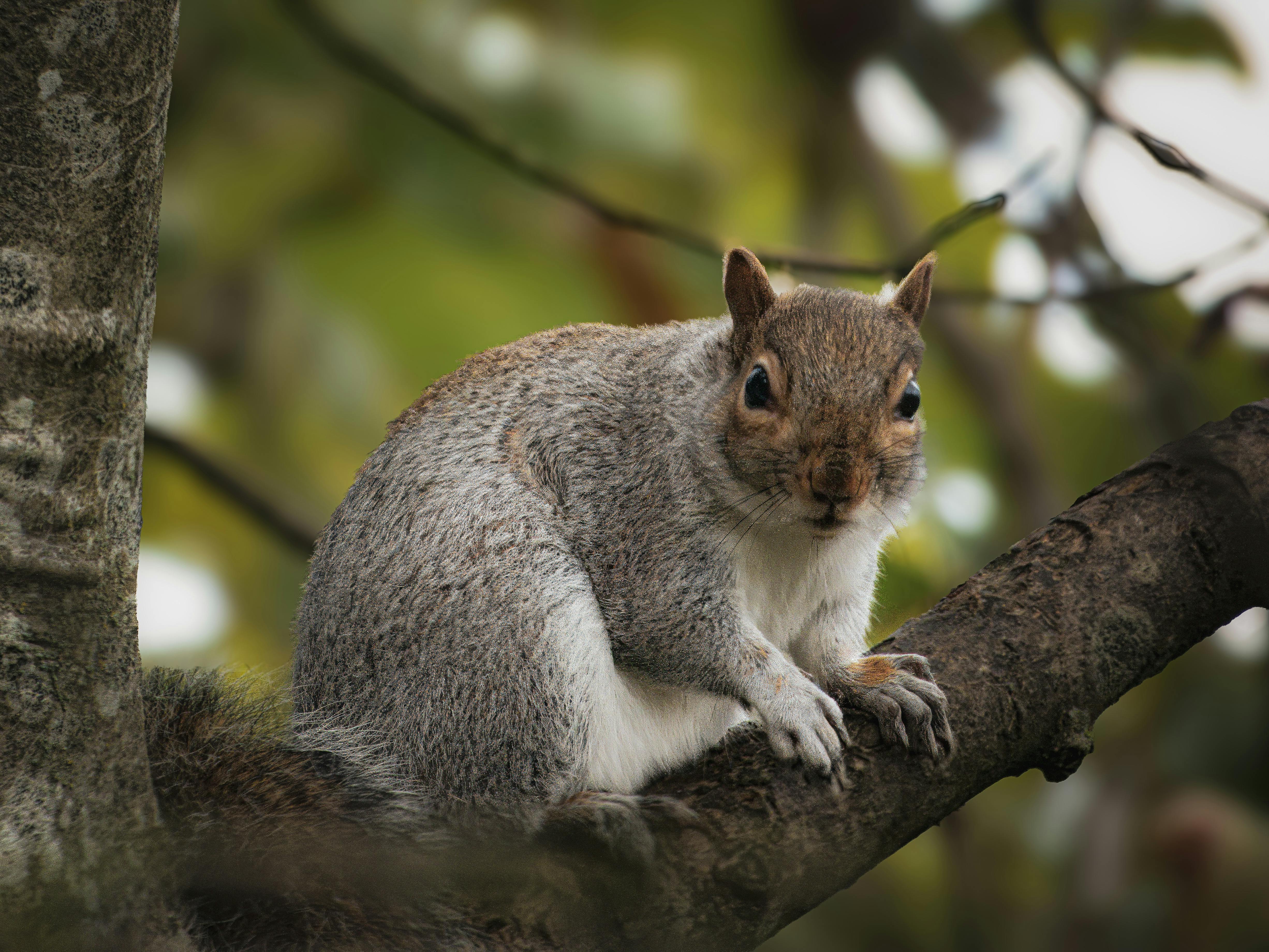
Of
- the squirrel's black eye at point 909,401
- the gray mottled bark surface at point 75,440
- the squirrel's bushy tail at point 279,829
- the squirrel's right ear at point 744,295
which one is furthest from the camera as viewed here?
the squirrel's right ear at point 744,295

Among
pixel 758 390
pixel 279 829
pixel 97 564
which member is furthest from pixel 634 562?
pixel 97 564

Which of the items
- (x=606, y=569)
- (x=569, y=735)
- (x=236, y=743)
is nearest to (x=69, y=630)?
(x=236, y=743)

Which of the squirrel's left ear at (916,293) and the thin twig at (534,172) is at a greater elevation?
the thin twig at (534,172)

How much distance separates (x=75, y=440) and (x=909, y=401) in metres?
1.55

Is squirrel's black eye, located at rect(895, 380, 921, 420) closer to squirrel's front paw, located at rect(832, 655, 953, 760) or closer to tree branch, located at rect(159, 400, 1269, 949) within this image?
tree branch, located at rect(159, 400, 1269, 949)

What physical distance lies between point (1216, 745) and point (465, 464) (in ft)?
7.25

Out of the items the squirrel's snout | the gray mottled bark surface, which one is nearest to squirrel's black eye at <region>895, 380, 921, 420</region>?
the squirrel's snout

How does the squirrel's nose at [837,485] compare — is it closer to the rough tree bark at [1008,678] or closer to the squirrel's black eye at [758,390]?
the squirrel's black eye at [758,390]

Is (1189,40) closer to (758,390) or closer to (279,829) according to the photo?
(758,390)

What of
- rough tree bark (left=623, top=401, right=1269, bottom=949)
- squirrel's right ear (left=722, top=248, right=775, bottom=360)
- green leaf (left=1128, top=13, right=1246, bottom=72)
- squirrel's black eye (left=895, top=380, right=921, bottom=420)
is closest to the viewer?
rough tree bark (left=623, top=401, right=1269, bottom=949)

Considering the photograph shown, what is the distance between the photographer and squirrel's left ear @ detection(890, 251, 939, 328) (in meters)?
2.63

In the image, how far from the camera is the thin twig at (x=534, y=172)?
2.41 meters

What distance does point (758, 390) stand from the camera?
2426 mm

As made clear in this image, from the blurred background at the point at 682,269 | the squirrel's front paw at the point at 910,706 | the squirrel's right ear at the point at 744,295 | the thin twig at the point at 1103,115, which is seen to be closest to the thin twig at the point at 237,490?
the blurred background at the point at 682,269
